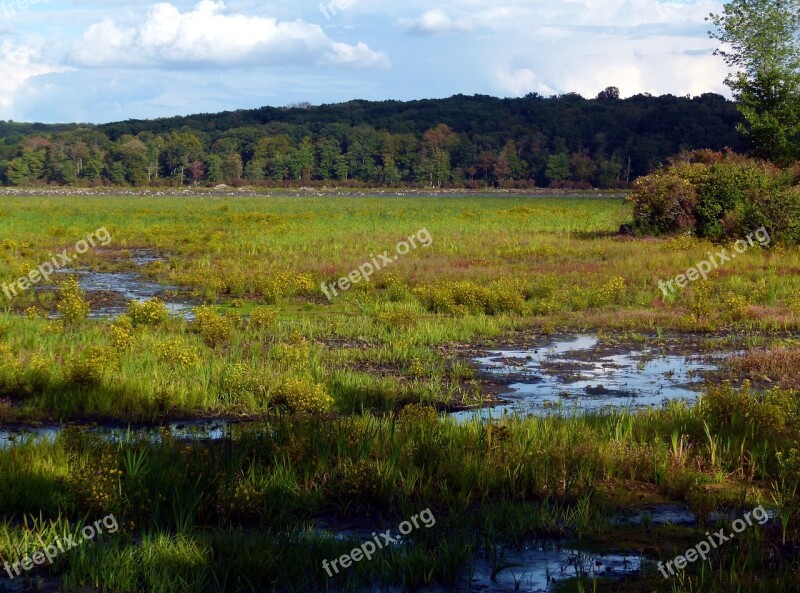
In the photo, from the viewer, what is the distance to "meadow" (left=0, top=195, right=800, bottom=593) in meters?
6.36

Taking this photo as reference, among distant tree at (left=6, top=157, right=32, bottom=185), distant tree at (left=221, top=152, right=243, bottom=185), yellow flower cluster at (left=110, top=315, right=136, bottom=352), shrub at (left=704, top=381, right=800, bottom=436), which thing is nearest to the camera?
shrub at (left=704, top=381, right=800, bottom=436)

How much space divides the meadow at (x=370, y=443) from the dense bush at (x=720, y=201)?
8.50 meters

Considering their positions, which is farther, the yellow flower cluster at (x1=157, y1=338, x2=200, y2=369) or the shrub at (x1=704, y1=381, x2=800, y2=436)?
the yellow flower cluster at (x1=157, y1=338, x2=200, y2=369)

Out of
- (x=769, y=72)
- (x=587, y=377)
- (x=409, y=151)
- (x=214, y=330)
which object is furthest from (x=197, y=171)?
(x=587, y=377)

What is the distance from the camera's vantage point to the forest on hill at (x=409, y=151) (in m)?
151

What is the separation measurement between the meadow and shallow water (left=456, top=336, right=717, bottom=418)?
46 centimetres

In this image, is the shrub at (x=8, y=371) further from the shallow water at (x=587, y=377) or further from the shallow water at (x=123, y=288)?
the shallow water at (x=587, y=377)

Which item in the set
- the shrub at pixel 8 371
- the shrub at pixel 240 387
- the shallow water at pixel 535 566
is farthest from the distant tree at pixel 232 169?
the shallow water at pixel 535 566

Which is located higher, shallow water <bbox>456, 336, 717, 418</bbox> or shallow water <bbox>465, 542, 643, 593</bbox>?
shallow water <bbox>465, 542, 643, 593</bbox>

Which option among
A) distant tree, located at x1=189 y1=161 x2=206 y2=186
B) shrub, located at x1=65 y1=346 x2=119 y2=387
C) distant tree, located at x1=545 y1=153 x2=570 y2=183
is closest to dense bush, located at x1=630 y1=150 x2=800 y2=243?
shrub, located at x1=65 y1=346 x2=119 y2=387

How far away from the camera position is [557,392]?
41.2 feet

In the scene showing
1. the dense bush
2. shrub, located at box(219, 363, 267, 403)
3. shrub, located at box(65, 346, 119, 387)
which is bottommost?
shrub, located at box(219, 363, 267, 403)

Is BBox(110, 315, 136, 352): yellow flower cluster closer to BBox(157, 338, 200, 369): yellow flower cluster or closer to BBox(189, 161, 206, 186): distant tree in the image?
BBox(157, 338, 200, 369): yellow flower cluster

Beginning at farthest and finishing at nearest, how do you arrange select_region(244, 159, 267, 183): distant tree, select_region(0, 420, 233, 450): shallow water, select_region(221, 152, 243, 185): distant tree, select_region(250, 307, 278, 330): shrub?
select_region(221, 152, 243, 185): distant tree < select_region(244, 159, 267, 183): distant tree < select_region(250, 307, 278, 330): shrub < select_region(0, 420, 233, 450): shallow water
